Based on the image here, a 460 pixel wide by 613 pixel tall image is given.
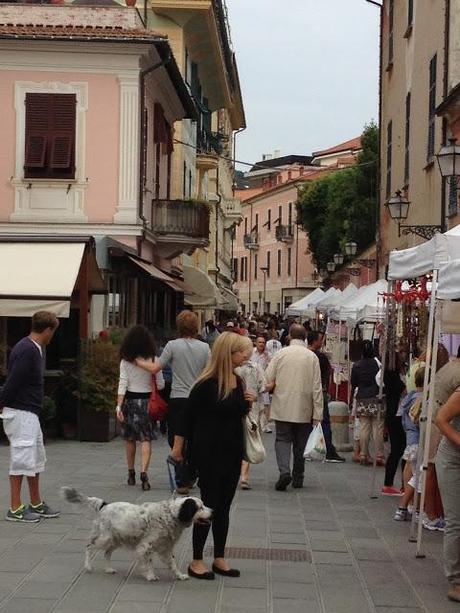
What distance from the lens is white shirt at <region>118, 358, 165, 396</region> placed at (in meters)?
12.9

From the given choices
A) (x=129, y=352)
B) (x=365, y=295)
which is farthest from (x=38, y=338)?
(x=365, y=295)

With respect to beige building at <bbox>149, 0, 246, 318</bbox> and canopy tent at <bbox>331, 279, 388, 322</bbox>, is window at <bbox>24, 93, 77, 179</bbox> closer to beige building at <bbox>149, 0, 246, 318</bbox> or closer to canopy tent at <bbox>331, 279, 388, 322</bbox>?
canopy tent at <bbox>331, 279, 388, 322</bbox>

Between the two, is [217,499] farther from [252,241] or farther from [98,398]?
[252,241]

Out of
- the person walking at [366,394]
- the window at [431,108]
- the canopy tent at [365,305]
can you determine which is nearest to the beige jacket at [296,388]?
the person walking at [366,394]

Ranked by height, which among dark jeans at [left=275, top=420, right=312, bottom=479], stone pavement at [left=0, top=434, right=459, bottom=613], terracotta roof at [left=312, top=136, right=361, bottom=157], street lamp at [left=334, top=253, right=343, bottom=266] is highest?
terracotta roof at [left=312, top=136, right=361, bottom=157]

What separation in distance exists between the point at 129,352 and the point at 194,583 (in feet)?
16.4

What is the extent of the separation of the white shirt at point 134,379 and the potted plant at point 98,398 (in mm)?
4986

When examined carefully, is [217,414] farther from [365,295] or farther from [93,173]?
[93,173]

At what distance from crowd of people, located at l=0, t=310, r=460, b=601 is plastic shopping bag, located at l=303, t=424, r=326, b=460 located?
0.72 meters

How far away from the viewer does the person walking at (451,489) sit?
7.80m

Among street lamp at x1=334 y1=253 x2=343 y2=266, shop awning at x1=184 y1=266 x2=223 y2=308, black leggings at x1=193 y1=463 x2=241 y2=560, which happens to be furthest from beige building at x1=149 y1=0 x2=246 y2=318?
black leggings at x1=193 y1=463 x2=241 y2=560

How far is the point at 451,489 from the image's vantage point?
7902 mm

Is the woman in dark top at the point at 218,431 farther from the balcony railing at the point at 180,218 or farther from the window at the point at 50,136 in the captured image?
the balcony railing at the point at 180,218

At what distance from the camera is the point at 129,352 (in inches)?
507
